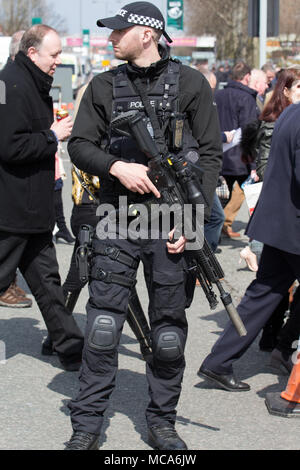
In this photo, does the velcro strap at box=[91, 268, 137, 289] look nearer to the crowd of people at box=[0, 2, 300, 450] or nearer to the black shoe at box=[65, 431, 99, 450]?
the crowd of people at box=[0, 2, 300, 450]

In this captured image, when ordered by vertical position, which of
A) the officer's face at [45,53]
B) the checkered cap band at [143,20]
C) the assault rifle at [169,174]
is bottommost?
the assault rifle at [169,174]

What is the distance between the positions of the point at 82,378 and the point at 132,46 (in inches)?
58.7

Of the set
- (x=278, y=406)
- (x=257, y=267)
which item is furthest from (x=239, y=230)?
(x=278, y=406)

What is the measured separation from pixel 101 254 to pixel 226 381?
1357mm

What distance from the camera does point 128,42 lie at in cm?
368

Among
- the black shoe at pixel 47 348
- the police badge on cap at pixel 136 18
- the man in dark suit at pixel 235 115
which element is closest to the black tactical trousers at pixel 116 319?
the police badge on cap at pixel 136 18

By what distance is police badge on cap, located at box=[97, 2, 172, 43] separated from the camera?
3639 mm

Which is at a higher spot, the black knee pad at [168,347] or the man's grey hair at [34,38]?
the man's grey hair at [34,38]

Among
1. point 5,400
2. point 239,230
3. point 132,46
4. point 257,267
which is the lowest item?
point 239,230

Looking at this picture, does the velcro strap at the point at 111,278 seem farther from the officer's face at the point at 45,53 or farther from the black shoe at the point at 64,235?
the black shoe at the point at 64,235

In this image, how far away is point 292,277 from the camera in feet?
14.9

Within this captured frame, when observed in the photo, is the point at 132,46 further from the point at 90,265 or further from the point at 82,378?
the point at 82,378

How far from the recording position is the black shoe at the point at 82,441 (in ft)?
12.0

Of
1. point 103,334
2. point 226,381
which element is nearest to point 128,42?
point 103,334
